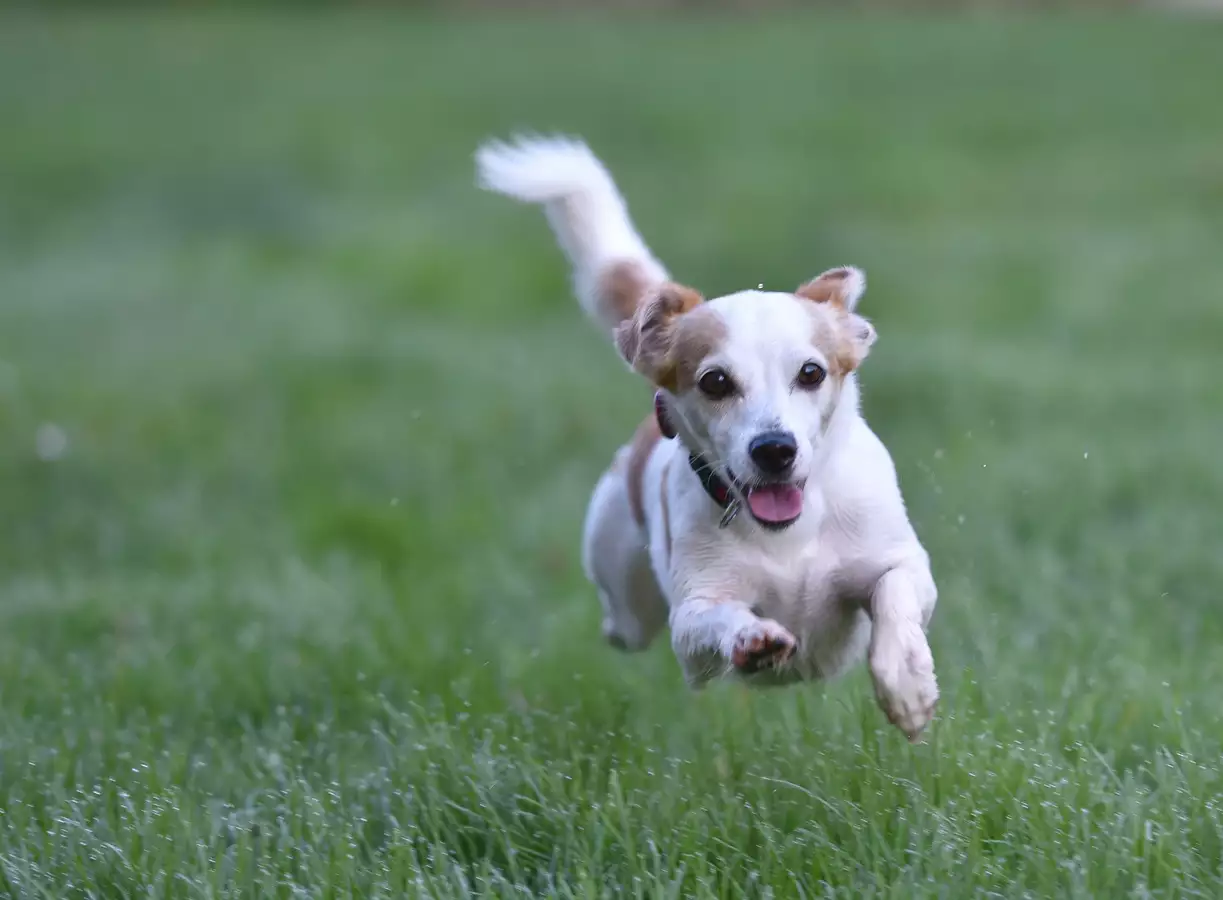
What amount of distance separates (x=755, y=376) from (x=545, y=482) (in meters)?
4.53

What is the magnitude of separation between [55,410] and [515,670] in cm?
482

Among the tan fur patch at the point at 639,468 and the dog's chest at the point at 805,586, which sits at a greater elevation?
the dog's chest at the point at 805,586

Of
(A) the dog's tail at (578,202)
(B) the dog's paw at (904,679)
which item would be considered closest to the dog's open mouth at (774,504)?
(B) the dog's paw at (904,679)

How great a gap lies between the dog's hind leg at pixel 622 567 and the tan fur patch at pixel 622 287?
0.39 metres

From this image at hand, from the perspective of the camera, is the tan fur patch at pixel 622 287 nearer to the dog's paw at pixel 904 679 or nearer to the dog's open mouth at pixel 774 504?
the dog's open mouth at pixel 774 504

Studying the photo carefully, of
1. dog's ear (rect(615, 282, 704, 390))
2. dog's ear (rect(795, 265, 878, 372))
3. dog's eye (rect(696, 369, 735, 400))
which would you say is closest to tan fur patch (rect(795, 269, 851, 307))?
dog's ear (rect(795, 265, 878, 372))

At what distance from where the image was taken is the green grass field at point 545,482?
373 cm

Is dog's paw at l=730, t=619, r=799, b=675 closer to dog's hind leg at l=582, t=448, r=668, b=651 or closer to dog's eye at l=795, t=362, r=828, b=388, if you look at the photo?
dog's eye at l=795, t=362, r=828, b=388

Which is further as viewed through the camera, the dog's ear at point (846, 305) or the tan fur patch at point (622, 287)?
the tan fur patch at point (622, 287)

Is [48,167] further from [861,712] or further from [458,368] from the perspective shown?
[861,712]

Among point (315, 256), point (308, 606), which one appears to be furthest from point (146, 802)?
point (315, 256)

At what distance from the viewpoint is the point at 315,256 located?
1303 centimetres

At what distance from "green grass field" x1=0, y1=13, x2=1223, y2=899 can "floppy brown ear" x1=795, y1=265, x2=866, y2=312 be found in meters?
1.02

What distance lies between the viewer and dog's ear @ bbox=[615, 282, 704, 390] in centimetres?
365
